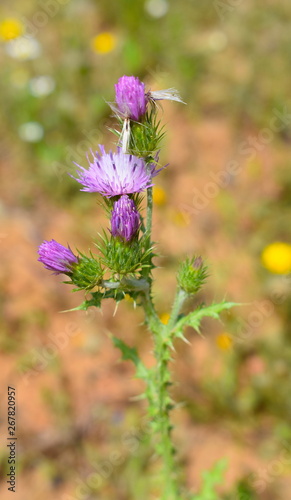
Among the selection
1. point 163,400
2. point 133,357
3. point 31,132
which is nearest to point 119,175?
point 133,357

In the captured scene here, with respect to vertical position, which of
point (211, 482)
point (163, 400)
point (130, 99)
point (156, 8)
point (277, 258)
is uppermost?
point (156, 8)

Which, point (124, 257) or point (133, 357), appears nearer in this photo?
point (124, 257)

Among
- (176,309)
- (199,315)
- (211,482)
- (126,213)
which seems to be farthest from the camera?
(211,482)

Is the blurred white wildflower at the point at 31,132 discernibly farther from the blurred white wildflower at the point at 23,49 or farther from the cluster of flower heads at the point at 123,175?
the cluster of flower heads at the point at 123,175

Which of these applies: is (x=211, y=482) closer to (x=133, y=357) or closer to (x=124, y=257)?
(x=133, y=357)

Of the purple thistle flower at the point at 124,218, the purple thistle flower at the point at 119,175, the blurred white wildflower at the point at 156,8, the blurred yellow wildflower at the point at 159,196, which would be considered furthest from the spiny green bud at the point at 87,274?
the blurred white wildflower at the point at 156,8

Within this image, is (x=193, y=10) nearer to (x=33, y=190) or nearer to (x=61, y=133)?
(x=61, y=133)

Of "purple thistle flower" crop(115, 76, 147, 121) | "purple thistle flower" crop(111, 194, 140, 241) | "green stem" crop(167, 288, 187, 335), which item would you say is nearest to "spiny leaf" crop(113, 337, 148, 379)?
"green stem" crop(167, 288, 187, 335)
